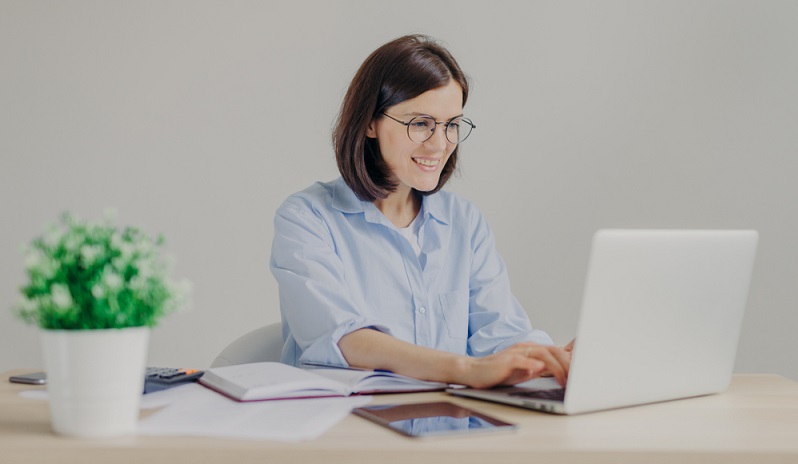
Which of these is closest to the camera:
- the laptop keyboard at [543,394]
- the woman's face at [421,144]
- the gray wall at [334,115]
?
the laptop keyboard at [543,394]

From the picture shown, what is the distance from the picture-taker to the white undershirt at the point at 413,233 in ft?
6.82

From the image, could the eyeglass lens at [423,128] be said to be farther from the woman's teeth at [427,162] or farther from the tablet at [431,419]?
the tablet at [431,419]

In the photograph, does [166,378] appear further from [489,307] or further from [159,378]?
[489,307]

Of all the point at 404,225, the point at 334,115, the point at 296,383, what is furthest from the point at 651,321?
the point at 334,115

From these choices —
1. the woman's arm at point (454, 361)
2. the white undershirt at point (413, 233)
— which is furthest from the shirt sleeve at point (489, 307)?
the woman's arm at point (454, 361)

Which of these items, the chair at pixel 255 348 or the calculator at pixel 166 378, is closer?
the calculator at pixel 166 378

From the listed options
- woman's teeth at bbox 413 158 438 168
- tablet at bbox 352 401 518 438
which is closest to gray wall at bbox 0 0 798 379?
woman's teeth at bbox 413 158 438 168

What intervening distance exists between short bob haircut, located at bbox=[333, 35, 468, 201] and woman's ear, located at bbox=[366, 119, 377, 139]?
14mm

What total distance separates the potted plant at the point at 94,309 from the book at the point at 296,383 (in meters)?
0.26

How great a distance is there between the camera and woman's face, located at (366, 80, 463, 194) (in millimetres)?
1953

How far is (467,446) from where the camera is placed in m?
0.98

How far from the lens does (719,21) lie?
10.3 feet

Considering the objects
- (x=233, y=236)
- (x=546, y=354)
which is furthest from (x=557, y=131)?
(x=546, y=354)

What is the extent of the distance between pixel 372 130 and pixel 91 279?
1.18 metres
